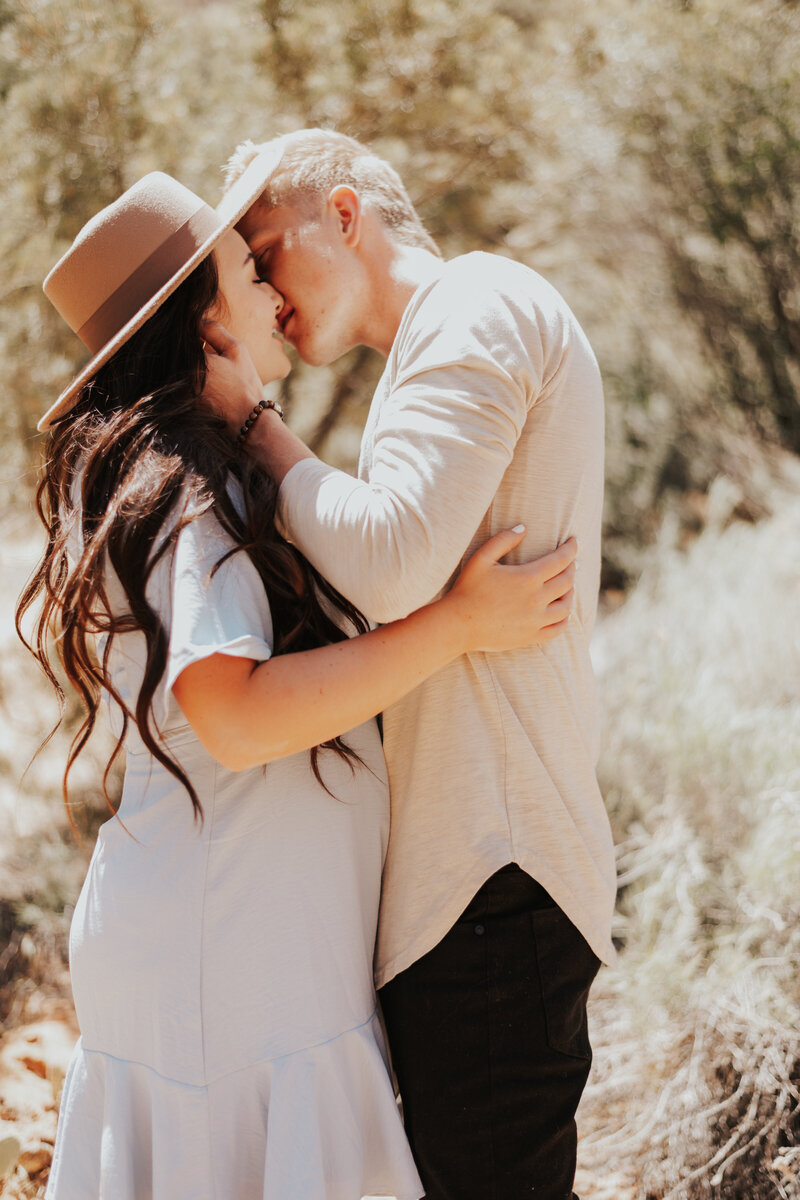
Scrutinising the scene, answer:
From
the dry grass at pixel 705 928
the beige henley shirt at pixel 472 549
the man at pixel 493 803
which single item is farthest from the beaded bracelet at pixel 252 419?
the dry grass at pixel 705 928

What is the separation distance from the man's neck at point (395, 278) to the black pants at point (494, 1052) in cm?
109

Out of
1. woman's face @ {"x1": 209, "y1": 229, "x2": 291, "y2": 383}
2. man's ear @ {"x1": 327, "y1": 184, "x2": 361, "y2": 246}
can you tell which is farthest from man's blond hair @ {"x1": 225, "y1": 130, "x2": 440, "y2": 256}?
woman's face @ {"x1": 209, "y1": 229, "x2": 291, "y2": 383}

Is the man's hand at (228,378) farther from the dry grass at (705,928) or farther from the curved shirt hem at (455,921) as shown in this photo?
the dry grass at (705,928)

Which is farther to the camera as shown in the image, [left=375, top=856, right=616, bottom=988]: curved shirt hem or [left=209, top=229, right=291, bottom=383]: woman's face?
[left=209, top=229, right=291, bottom=383]: woman's face

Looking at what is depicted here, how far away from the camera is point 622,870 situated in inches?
136

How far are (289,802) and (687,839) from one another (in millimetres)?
2008

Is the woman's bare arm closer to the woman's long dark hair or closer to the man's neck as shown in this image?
the woman's long dark hair

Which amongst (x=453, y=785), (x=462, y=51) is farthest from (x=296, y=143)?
(x=462, y=51)

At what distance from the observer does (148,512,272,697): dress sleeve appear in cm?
131

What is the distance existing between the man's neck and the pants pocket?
43.3 inches

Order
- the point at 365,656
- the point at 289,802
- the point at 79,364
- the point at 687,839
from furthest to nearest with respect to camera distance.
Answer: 1. the point at 79,364
2. the point at 687,839
3. the point at 289,802
4. the point at 365,656

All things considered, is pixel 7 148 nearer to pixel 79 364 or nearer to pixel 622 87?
pixel 79 364

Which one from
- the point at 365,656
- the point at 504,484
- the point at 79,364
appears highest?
the point at 504,484

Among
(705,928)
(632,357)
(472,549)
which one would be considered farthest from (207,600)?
(632,357)
